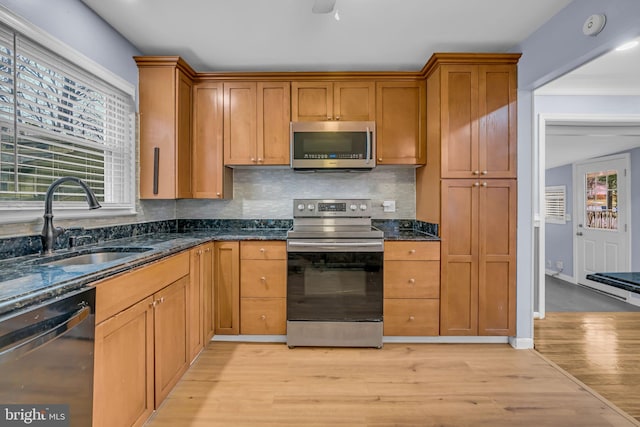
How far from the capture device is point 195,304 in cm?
230

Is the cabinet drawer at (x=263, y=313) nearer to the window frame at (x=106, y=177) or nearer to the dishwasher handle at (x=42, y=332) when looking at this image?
the window frame at (x=106, y=177)

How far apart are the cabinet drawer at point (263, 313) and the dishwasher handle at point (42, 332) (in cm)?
160

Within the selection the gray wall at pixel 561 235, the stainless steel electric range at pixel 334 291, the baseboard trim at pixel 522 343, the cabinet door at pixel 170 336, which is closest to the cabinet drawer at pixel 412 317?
the stainless steel electric range at pixel 334 291

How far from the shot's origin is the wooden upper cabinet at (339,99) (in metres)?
2.91

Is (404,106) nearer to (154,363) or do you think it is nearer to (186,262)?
(186,262)

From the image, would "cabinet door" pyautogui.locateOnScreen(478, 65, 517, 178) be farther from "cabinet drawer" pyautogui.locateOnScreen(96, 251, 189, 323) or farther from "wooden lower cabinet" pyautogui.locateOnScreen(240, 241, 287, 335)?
"cabinet drawer" pyautogui.locateOnScreen(96, 251, 189, 323)

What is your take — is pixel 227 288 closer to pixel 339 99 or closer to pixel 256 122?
pixel 256 122

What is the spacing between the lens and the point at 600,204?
472cm

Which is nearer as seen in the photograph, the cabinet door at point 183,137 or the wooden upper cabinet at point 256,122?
the cabinet door at point 183,137

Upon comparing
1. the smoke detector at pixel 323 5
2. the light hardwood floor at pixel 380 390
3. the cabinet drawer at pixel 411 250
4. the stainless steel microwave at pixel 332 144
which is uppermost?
the smoke detector at pixel 323 5

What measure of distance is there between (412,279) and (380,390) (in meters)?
0.92

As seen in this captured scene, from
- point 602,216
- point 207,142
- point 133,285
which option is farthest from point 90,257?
point 602,216

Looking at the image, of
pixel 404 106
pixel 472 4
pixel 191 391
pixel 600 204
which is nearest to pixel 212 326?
pixel 191 391

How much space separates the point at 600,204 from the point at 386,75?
13.6ft
